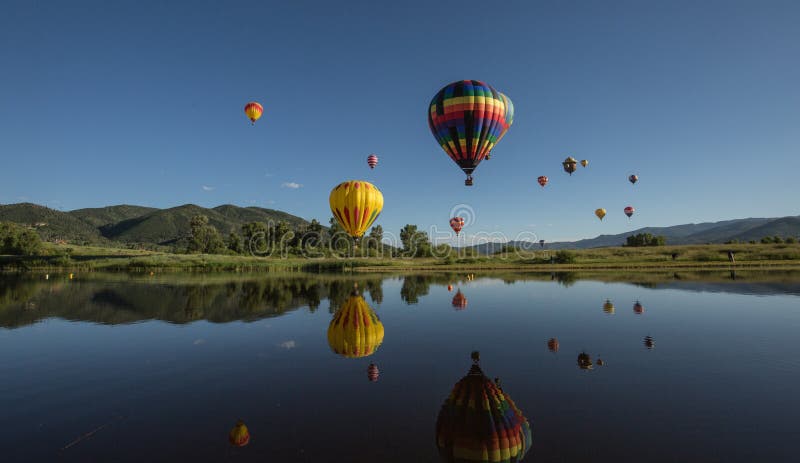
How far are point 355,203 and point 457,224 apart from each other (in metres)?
50.6

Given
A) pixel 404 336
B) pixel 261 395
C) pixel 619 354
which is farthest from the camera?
pixel 404 336

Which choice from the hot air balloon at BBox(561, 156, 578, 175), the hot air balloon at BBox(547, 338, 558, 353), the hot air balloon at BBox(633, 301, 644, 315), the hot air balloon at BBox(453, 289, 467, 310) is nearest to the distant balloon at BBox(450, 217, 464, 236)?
the hot air balloon at BBox(561, 156, 578, 175)

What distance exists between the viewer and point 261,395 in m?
9.27

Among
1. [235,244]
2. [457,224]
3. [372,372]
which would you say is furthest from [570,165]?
[235,244]

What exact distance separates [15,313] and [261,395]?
23.6 meters

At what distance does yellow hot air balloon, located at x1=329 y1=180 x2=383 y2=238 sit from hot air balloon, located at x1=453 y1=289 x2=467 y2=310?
33.8ft

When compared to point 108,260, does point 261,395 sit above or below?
below

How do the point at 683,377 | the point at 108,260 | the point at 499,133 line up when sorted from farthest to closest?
1. the point at 108,260
2. the point at 499,133
3. the point at 683,377

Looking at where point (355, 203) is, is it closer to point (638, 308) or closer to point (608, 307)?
point (608, 307)

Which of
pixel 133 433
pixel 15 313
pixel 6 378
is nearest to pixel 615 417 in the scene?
pixel 133 433

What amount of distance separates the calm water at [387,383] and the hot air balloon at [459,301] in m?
2.34

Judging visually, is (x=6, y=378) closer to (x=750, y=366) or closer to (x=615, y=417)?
(x=615, y=417)

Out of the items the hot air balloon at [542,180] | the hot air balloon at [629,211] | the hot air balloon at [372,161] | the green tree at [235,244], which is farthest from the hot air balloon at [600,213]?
the green tree at [235,244]

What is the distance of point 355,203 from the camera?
3056 centimetres
